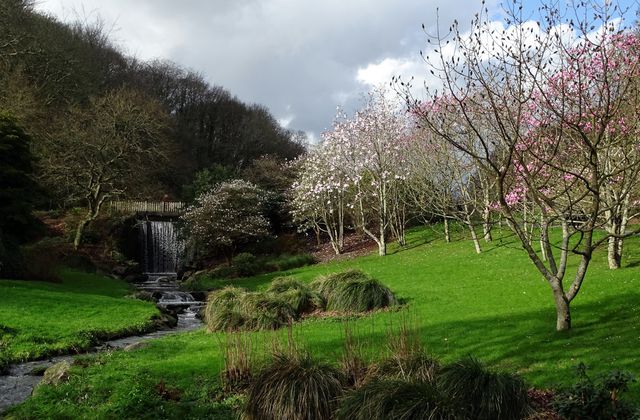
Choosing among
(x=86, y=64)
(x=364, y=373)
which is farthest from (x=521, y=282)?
(x=86, y=64)

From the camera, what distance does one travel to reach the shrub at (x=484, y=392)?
5523 millimetres

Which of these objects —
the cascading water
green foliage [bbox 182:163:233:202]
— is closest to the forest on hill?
green foliage [bbox 182:163:233:202]

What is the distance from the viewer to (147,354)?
36.4ft

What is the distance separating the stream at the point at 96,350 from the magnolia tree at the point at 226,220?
354 inches

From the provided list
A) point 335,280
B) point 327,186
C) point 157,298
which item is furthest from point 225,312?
point 327,186

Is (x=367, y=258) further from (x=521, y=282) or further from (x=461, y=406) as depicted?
(x=461, y=406)

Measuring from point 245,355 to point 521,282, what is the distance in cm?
1018

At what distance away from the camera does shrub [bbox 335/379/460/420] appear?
5000 millimetres

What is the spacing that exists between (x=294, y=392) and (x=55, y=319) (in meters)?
10.5

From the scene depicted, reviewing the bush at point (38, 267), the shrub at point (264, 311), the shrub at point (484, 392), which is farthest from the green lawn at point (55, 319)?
the shrub at point (484, 392)

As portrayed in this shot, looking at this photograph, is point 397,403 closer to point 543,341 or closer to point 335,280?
point 543,341

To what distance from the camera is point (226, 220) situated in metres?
33.2

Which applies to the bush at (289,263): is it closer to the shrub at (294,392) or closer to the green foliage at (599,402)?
the shrub at (294,392)

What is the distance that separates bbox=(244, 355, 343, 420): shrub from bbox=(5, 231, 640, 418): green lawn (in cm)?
94
